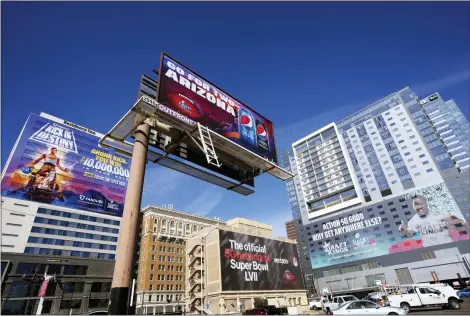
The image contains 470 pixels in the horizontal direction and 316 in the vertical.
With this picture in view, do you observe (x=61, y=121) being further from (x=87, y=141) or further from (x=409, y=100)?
(x=409, y=100)

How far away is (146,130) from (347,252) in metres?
125

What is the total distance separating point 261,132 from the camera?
15977mm

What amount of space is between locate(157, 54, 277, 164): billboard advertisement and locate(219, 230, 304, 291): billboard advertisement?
43385 millimetres

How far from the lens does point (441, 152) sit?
105 metres

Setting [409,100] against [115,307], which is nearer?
[115,307]

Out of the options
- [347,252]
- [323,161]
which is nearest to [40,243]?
[347,252]

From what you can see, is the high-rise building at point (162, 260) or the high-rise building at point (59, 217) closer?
the high-rise building at point (59, 217)

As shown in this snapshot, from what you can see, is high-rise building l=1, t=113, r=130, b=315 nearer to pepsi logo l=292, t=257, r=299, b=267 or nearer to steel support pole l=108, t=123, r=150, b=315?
pepsi logo l=292, t=257, r=299, b=267

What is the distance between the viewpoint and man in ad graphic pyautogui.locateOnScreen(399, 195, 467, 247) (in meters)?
94.7

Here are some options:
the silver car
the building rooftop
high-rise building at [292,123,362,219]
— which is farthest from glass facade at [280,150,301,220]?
the silver car

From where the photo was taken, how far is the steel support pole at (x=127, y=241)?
7.91m

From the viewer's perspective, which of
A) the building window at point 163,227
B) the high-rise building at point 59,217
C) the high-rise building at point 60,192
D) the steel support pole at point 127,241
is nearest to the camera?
the steel support pole at point 127,241

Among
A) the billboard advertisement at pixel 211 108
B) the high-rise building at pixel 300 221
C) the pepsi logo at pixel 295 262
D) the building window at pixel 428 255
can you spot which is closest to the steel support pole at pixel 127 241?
the billboard advertisement at pixel 211 108

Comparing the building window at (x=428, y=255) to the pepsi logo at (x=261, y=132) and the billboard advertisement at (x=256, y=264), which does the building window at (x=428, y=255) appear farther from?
the pepsi logo at (x=261, y=132)
